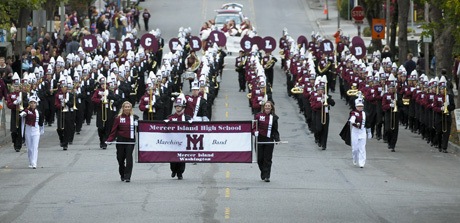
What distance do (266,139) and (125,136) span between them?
2.61 meters

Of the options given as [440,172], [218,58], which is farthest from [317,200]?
[218,58]

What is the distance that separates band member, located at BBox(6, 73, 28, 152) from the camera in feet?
103

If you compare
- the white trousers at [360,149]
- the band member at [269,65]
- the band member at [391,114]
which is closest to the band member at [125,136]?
the white trousers at [360,149]

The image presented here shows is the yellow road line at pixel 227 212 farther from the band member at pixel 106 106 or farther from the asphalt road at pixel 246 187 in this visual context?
the band member at pixel 106 106

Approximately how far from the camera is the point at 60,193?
2289cm

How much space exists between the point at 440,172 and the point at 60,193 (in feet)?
29.4

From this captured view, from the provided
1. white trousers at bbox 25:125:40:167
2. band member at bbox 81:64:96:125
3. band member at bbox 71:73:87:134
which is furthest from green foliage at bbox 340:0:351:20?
white trousers at bbox 25:125:40:167

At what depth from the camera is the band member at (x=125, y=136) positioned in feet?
80.2

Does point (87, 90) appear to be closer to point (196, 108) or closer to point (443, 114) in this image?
point (196, 108)

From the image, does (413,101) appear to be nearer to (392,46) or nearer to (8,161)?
(8,161)

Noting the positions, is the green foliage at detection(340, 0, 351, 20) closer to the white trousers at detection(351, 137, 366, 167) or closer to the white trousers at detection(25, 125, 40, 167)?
the white trousers at detection(351, 137, 366, 167)

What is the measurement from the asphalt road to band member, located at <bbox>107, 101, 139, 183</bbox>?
0.40m

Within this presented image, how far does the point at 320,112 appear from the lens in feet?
107

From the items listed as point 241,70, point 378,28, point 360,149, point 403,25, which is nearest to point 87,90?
point 360,149
